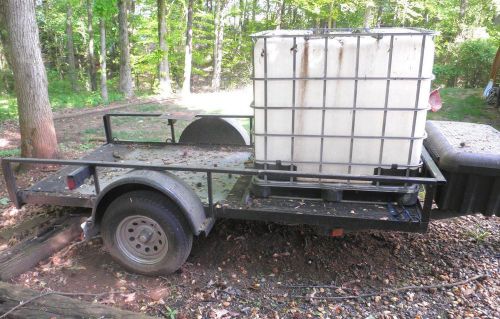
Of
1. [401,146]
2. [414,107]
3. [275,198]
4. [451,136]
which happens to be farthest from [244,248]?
[451,136]

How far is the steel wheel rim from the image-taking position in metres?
3.38

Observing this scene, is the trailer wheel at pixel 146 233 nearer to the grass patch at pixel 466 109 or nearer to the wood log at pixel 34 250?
the wood log at pixel 34 250

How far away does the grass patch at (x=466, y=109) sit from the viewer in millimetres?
10219

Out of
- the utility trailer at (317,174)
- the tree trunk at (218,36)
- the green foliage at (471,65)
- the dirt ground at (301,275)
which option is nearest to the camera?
the utility trailer at (317,174)

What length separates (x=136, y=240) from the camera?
3.47 m

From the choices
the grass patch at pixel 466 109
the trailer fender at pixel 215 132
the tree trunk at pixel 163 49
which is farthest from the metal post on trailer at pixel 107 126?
the tree trunk at pixel 163 49

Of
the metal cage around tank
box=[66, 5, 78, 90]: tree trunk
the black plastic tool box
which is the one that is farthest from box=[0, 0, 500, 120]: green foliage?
the black plastic tool box

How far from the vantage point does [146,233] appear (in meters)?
3.39

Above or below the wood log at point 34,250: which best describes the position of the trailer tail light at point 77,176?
above

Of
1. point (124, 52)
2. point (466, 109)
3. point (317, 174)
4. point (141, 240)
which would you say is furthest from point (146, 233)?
point (124, 52)

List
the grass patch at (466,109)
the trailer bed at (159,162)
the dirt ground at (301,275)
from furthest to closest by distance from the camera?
1. the grass patch at (466,109)
2. the trailer bed at (159,162)
3. the dirt ground at (301,275)

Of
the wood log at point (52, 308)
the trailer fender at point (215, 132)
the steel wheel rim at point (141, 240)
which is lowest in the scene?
the wood log at point (52, 308)

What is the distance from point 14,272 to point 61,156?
10.1ft

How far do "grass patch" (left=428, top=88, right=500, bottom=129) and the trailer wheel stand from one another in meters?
8.97
